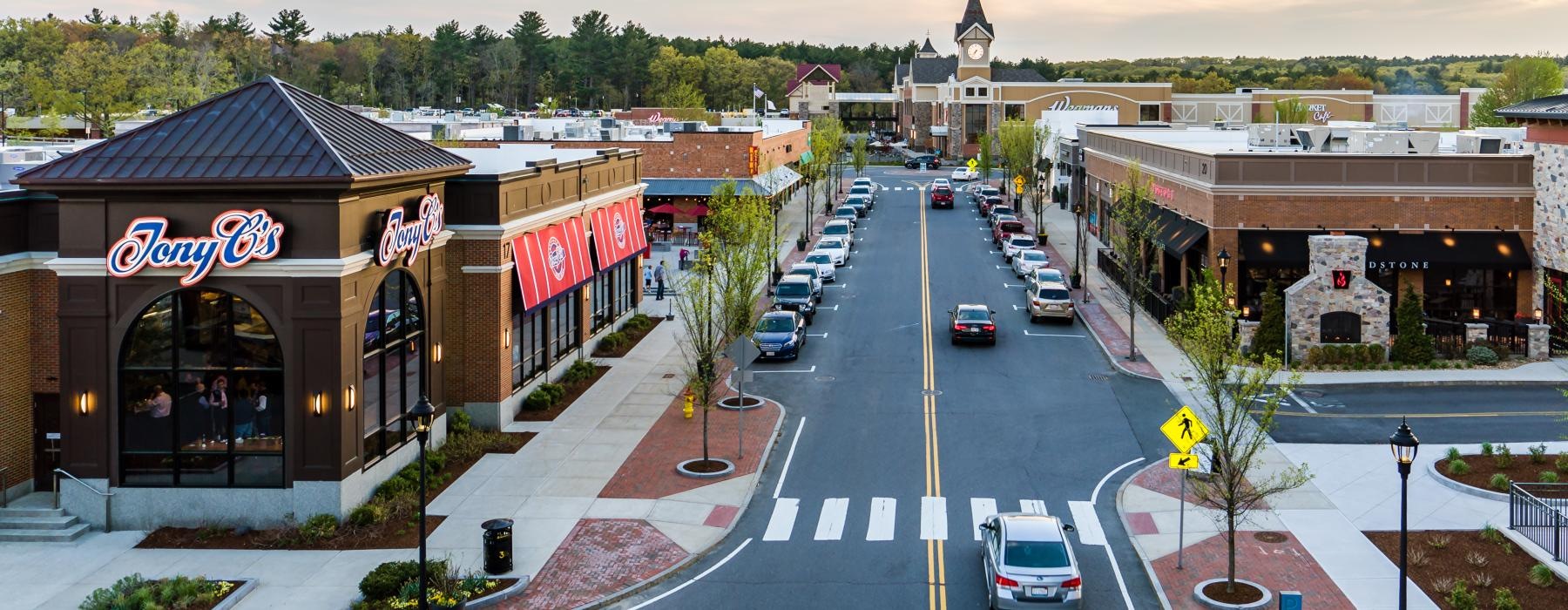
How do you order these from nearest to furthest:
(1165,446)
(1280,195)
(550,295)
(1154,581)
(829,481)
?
(1154,581) → (829,481) → (1165,446) → (550,295) → (1280,195)

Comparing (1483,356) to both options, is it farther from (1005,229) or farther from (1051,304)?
(1005,229)

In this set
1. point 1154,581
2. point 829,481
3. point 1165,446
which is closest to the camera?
point 1154,581

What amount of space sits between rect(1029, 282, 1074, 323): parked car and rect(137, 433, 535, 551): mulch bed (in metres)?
27.6

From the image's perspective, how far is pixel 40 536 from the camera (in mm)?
24281

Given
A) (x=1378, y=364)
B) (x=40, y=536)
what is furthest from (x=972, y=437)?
(x=40, y=536)

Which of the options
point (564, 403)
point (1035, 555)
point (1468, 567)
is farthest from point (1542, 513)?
point (564, 403)

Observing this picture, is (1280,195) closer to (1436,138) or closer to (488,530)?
(1436,138)

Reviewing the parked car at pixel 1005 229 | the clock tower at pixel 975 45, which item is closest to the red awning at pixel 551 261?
the parked car at pixel 1005 229

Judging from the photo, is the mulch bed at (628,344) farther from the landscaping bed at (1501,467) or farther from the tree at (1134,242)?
the landscaping bed at (1501,467)

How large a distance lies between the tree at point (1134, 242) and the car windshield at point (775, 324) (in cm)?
1043

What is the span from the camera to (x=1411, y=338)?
39000 mm

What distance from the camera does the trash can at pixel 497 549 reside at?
2198 cm

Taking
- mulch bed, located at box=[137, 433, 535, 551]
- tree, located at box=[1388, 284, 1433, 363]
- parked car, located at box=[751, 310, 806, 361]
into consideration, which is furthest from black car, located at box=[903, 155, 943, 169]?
mulch bed, located at box=[137, 433, 535, 551]

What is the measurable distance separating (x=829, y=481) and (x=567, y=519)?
19.0 ft
